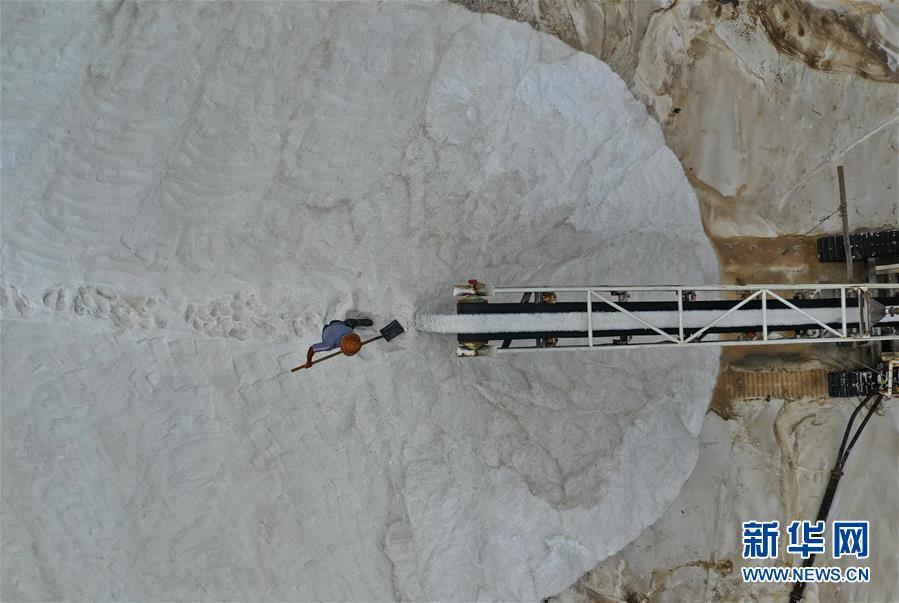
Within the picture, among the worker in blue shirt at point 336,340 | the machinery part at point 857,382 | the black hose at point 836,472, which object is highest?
the worker in blue shirt at point 336,340

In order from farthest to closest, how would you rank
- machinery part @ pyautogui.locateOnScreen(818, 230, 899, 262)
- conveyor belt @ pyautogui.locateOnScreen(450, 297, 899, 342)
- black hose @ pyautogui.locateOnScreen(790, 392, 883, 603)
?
black hose @ pyautogui.locateOnScreen(790, 392, 883, 603) → machinery part @ pyautogui.locateOnScreen(818, 230, 899, 262) → conveyor belt @ pyautogui.locateOnScreen(450, 297, 899, 342)

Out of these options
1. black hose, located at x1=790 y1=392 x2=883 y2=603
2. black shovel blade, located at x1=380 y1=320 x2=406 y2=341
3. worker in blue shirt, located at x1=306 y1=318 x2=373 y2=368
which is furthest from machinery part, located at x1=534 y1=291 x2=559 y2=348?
black hose, located at x1=790 y1=392 x2=883 y2=603

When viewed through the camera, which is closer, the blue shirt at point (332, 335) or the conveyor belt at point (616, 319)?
the conveyor belt at point (616, 319)

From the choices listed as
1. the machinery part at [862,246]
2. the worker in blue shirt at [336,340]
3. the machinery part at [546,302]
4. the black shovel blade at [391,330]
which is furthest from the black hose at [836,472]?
the worker in blue shirt at [336,340]

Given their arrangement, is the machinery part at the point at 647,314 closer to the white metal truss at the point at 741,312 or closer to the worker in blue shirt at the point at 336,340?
the white metal truss at the point at 741,312

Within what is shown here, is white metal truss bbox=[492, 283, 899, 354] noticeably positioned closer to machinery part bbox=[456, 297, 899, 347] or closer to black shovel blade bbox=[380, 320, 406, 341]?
machinery part bbox=[456, 297, 899, 347]

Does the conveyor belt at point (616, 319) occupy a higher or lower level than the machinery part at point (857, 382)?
higher

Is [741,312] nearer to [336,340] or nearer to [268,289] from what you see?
[336,340]
